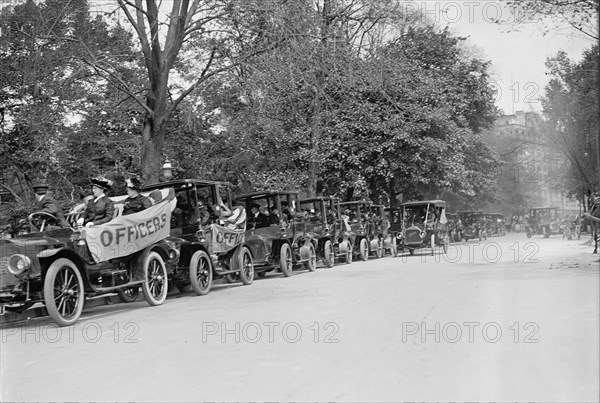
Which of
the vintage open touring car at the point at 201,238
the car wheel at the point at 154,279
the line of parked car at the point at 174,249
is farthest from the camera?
the vintage open touring car at the point at 201,238

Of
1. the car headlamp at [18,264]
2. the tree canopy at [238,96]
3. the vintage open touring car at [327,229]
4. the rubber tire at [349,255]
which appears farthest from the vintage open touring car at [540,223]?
the car headlamp at [18,264]

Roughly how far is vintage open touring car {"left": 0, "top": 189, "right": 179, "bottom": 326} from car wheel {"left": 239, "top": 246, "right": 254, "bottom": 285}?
2.81 meters

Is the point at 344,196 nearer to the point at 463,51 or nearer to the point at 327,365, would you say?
the point at 463,51

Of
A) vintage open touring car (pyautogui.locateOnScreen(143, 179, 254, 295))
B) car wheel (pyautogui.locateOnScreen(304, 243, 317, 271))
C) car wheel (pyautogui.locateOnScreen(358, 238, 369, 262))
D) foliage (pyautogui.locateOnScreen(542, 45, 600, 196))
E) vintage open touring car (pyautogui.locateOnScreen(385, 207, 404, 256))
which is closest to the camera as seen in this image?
vintage open touring car (pyautogui.locateOnScreen(143, 179, 254, 295))

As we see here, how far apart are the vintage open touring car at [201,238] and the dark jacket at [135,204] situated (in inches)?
38.4

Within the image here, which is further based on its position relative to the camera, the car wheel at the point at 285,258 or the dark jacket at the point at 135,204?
the car wheel at the point at 285,258

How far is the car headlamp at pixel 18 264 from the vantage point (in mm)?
8523

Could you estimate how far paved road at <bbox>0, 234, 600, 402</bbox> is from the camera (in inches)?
200

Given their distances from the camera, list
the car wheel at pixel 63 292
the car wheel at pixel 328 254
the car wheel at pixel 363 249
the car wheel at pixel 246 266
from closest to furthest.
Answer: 1. the car wheel at pixel 63 292
2. the car wheel at pixel 246 266
3. the car wheel at pixel 328 254
4. the car wheel at pixel 363 249

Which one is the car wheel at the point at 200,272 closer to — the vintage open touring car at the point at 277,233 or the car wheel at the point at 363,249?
the vintage open touring car at the point at 277,233

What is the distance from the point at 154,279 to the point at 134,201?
4.39ft

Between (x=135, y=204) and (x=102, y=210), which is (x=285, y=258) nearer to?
(x=135, y=204)

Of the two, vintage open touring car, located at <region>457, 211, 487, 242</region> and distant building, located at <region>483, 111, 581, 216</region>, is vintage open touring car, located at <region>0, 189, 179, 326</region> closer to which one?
distant building, located at <region>483, 111, 581, 216</region>

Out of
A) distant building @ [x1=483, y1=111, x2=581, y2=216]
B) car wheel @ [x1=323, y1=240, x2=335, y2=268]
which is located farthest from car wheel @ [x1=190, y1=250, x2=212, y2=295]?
distant building @ [x1=483, y1=111, x2=581, y2=216]
